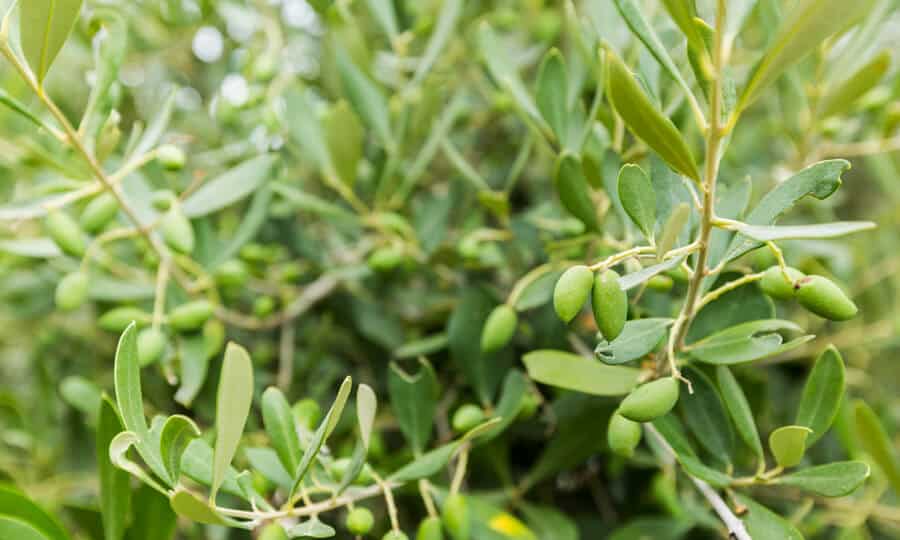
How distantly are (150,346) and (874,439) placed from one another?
61cm

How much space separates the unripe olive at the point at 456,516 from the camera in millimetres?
632

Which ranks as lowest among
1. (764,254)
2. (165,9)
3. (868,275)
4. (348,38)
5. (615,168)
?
(868,275)

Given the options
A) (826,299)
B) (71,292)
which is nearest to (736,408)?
(826,299)

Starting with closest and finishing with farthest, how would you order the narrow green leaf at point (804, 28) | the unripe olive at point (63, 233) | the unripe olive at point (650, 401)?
the narrow green leaf at point (804, 28) < the unripe olive at point (650, 401) < the unripe olive at point (63, 233)

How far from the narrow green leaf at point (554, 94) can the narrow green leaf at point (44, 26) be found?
36cm

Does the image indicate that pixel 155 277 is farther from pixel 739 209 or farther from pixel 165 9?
pixel 739 209

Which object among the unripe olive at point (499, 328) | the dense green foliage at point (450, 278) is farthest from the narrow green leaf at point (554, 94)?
the unripe olive at point (499, 328)

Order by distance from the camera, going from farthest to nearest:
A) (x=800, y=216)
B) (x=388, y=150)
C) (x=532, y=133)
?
(x=800, y=216), (x=388, y=150), (x=532, y=133)

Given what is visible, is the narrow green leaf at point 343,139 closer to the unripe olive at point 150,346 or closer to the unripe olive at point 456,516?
the unripe olive at point 150,346

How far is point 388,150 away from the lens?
859 mm

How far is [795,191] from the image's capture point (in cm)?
49

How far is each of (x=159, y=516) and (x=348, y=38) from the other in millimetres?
516

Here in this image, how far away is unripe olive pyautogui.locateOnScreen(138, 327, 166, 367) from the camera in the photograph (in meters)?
0.70

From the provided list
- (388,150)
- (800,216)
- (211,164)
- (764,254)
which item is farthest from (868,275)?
(211,164)
